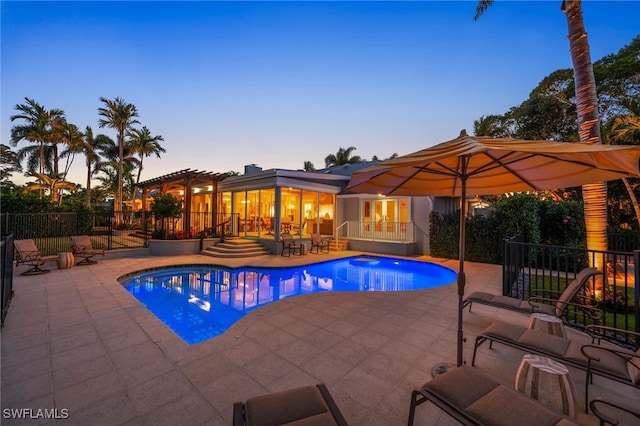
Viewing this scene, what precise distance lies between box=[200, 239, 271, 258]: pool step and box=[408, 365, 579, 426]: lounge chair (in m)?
10.6

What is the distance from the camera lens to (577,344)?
2682 mm

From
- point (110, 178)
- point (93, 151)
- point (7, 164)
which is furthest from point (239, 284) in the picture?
point (7, 164)

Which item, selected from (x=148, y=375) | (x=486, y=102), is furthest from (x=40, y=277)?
(x=486, y=102)

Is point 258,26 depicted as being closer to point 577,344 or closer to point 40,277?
point 40,277

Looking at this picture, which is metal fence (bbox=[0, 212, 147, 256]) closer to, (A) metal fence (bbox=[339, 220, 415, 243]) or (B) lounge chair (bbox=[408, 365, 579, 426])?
(A) metal fence (bbox=[339, 220, 415, 243])

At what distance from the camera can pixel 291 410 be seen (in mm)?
1729

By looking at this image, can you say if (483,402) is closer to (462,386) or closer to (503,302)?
(462,386)

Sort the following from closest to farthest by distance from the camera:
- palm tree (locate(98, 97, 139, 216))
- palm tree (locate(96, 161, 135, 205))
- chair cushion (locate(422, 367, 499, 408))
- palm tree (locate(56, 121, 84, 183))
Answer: chair cushion (locate(422, 367, 499, 408)) → palm tree (locate(98, 97, 139, 216)) → palm tree (locate(56, 121, 84, 183)) → palm tree (locate(96, 161, 135, 205))

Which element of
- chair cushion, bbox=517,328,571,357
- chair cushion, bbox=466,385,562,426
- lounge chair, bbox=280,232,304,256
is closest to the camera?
chair cushion, bbox=466,385,562,426

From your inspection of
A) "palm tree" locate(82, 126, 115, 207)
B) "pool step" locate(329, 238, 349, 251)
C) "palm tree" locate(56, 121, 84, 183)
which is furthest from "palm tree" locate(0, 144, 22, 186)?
"pool step" locate(329, 238, 349, 251)

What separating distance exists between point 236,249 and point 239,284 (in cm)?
397

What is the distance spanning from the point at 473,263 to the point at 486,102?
1350cm

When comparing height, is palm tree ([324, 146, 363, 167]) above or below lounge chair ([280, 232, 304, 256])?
above

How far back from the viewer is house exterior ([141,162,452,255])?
12.9m
